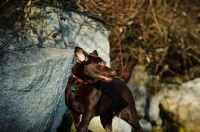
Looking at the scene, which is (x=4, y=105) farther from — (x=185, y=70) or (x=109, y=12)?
(x=185, y=70)

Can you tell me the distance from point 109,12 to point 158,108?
2526mm

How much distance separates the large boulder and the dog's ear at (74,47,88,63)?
3.58m

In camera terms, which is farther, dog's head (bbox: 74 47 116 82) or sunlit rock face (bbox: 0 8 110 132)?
dog's head (bbox: 74 47 116 82)

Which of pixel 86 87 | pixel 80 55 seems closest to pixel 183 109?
pixel 86 87

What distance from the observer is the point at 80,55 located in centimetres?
470

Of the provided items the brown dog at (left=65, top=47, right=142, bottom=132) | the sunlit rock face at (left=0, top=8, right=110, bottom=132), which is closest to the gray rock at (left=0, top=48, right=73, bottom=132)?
the sunlit rock face at (left=0, top=8, right=110, bottom=132)

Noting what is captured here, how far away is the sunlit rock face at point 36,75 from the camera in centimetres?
452

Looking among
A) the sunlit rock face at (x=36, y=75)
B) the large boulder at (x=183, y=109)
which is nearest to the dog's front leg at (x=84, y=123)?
the sunlit rock face at (x=36, y=75)

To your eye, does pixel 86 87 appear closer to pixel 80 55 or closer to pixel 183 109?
pixel 80 55

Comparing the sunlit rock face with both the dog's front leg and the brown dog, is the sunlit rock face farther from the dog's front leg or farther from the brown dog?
the dog's front leg

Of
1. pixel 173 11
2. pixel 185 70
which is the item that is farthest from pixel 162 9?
pixel 185 70

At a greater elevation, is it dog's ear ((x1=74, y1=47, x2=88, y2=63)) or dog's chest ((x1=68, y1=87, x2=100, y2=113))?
dog's ear ((x1=74, y1=47, x2=88, y2=63))

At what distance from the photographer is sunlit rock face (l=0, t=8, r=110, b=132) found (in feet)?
14.8

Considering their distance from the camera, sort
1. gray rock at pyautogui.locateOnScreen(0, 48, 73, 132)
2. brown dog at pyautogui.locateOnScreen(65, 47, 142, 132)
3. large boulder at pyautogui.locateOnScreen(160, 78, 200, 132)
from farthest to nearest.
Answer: large boulder at pyautogui.locateOnScreen(160, 78, 200, 132) < brown dog at pyautogui.locateOnScreen(65, 47, 142, 132) < gray rock at pyautogui.locateOnScreen(0, 48, 73, 132)
